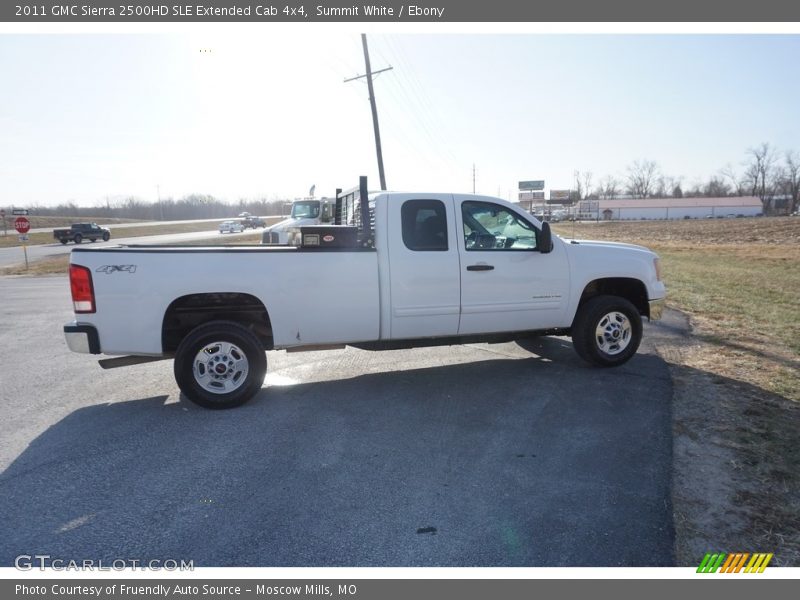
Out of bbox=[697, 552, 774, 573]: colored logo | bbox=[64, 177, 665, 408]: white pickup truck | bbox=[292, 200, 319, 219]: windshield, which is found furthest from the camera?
bbox=[292, 200, 319, 219]: windshield

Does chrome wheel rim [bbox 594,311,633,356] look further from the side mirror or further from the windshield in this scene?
the windshield

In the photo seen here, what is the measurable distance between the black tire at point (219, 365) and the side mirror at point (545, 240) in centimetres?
318

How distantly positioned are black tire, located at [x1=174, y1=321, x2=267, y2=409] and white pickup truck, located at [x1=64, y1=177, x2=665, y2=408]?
0.03 feet

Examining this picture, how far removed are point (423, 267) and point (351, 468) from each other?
7.81 ft

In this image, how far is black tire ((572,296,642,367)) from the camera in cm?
623

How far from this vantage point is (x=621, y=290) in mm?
6715

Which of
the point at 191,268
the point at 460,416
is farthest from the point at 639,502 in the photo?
the point at 191,268

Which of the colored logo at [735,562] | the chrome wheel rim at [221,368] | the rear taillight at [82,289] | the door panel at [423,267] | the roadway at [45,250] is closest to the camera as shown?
the colored logo at [735,562]

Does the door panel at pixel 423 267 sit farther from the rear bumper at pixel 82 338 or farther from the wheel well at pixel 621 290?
the rear bumper at pixel 82 338

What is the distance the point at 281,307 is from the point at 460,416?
6.61 feet

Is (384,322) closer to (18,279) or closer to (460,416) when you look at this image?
(460,416)

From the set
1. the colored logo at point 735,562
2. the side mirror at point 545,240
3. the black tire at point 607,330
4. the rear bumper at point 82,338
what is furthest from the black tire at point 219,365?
the colored logo at point 735,562

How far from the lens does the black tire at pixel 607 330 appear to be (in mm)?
6227

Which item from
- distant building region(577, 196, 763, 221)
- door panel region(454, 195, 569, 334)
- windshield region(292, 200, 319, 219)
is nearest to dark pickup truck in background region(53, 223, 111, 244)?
windshield region(292, 200, 319, 219)
